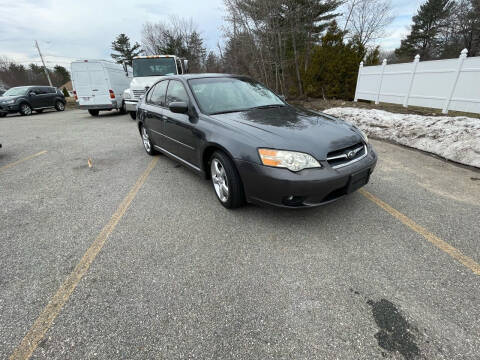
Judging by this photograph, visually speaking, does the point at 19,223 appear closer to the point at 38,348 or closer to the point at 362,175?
the point at 38,348

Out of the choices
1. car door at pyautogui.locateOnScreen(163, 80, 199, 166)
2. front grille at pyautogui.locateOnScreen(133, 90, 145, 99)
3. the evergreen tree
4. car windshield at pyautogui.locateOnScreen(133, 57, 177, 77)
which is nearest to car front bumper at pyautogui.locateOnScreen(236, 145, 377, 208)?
car door at pyautogui.locateOnScreen(163, 80, 199, 166)

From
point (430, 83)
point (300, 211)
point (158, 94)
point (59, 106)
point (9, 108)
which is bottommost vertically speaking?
point (59, 106)

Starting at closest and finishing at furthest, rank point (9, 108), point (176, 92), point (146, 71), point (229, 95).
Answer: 1. point (229, 95)
2. point (176, 92)
3. point (146, 71)
4. point (9, 108)

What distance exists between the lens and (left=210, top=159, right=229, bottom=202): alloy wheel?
2894mm

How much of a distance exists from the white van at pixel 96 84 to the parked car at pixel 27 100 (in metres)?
5.62

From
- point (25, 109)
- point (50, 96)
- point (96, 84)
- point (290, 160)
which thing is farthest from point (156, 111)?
point (50, 96)

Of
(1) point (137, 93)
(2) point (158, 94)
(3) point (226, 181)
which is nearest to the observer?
(3) point (226, 181)

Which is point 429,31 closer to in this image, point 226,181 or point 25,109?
point 226,181

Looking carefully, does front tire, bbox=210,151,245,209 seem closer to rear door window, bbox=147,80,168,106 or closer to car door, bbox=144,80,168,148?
car door, bbox=144,80,168,148

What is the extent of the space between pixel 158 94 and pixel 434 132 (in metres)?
5.55

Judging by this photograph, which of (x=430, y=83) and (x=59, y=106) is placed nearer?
(x=430, y=83)

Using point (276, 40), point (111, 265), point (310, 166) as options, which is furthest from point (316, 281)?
point (276, 40)

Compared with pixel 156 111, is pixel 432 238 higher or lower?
lower

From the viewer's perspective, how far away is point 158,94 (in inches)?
170
